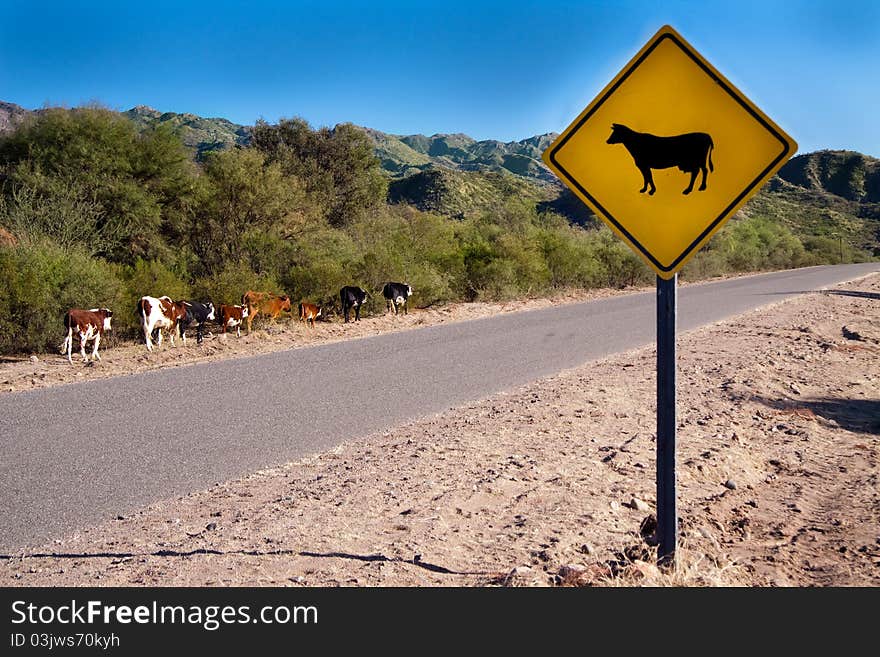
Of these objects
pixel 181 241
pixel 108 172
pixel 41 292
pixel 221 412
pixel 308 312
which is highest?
pixel 108 172

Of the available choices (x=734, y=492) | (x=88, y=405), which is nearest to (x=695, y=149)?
(x=734, y=492)

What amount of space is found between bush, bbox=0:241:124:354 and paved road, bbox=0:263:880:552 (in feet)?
12.8

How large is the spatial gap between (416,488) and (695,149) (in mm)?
3277

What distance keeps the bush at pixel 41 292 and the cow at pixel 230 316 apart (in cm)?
221

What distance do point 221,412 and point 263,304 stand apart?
883cm

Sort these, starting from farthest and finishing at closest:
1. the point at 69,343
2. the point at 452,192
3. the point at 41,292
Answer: the point at 452,192
the point at 41,292
the point at 69,343

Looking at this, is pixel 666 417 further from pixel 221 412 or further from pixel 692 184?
pixel 221 412

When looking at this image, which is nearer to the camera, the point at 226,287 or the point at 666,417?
the point at 666,417

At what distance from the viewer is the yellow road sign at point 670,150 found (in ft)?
10.8

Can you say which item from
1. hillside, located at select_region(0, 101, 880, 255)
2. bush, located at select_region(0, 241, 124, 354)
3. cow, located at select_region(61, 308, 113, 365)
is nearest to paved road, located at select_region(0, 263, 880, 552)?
cow, located at select_region(61, 308, 113, 365)

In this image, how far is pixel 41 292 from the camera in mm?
13594

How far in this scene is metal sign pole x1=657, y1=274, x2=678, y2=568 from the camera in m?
3.35

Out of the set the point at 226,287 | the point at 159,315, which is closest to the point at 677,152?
the point at 159,315

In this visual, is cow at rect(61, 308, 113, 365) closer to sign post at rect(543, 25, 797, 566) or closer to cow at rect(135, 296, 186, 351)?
cow at rect(135, 296, 186, 351)
